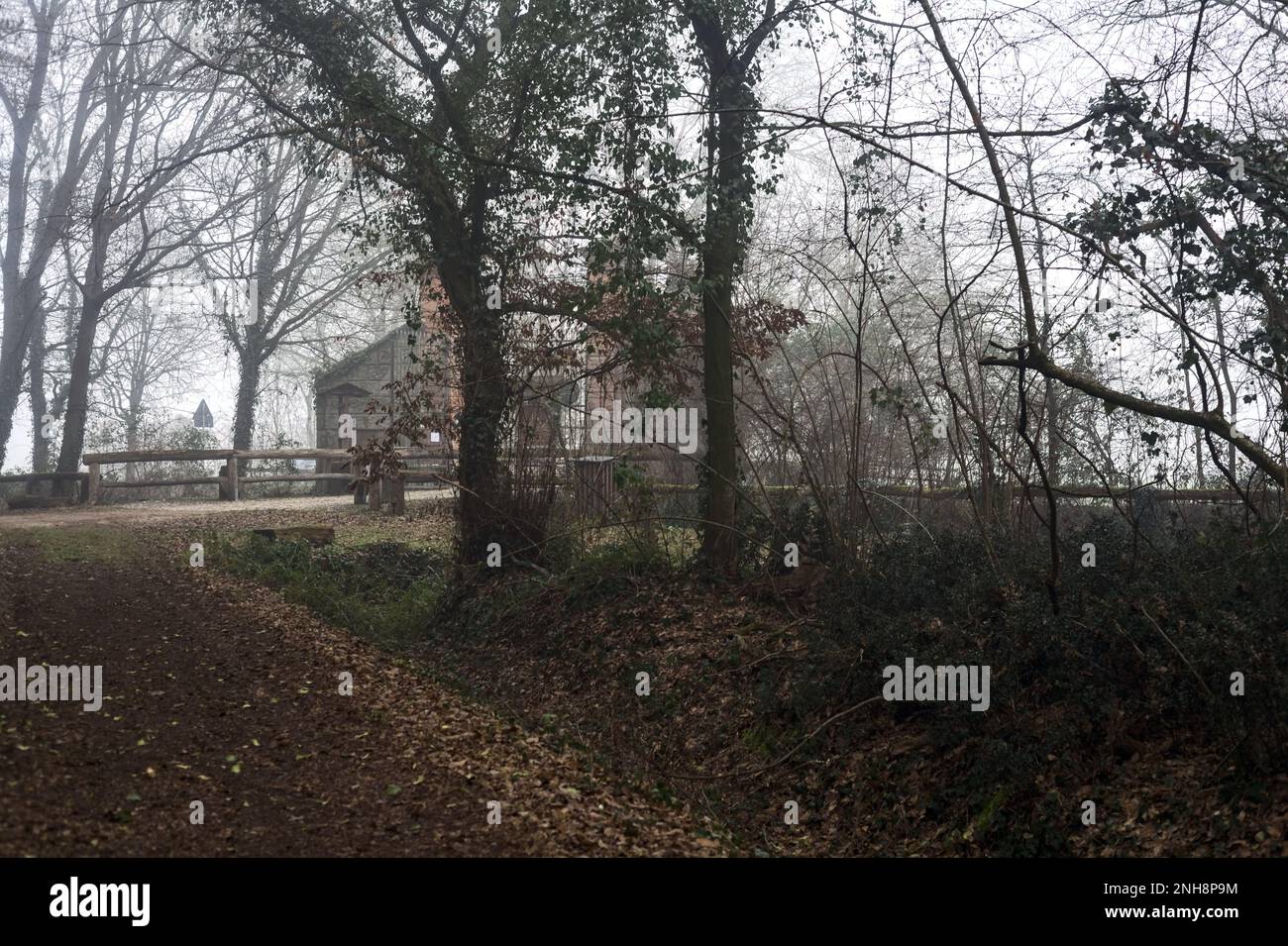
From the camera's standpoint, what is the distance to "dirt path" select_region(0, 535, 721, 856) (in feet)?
18.3

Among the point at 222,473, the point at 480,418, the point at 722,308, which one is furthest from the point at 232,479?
the point at 722,308

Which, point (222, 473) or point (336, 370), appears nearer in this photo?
point (222, 473)

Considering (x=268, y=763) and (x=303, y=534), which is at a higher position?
(x=303, y=534)

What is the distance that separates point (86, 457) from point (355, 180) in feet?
41.3

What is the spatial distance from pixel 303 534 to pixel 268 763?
31.6 feet

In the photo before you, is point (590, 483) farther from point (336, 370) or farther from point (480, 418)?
point (336, 370)

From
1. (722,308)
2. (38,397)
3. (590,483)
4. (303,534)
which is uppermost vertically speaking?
(38,397)

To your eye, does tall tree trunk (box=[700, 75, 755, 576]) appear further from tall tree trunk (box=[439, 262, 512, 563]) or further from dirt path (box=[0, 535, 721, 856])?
dirt path (box=[0, 535, 721, 856])

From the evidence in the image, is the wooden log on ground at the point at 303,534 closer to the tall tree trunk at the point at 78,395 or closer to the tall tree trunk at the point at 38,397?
the tall tree trunk at the point at 78,395

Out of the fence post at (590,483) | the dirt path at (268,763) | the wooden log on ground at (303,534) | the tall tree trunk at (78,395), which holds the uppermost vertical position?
the tall tree trunk at (78,395)

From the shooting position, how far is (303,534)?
15977mm

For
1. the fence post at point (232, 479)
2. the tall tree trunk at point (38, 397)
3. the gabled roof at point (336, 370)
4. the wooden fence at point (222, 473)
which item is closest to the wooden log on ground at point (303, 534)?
the wooden fence at point (222, 473)

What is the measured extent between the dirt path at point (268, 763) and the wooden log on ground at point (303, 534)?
5.43 meters

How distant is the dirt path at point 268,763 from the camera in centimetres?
559
